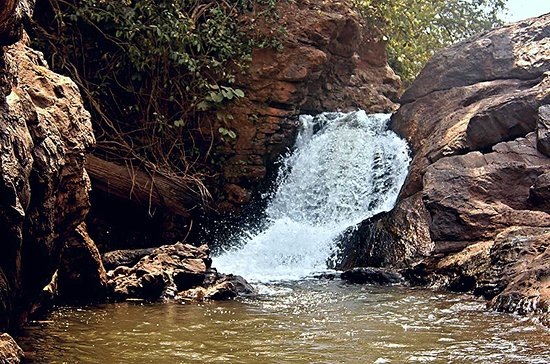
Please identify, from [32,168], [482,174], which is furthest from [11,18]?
[482,174]

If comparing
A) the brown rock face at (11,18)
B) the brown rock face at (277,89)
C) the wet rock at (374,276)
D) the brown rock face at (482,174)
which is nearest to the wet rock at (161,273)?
the wet rock at (374,276)

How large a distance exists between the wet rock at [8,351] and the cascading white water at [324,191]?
6.84 m

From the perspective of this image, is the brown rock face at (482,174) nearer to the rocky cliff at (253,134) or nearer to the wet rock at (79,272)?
the rocky cliff at (253,134)

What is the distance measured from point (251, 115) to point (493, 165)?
4.91 metres

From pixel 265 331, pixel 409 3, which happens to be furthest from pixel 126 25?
pixel 409 3

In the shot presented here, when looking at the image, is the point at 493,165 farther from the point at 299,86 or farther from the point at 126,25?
the point at 126,25

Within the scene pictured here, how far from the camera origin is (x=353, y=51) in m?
14.6

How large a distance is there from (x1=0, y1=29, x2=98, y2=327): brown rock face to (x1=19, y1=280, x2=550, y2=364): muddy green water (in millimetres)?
512

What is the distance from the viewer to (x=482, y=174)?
9219 mm

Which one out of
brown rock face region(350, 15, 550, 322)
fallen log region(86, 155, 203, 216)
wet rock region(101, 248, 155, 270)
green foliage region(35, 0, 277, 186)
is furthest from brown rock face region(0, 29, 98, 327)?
green foliage region(35, 0, 277, 186)

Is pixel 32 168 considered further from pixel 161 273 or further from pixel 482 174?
pixel 482 174

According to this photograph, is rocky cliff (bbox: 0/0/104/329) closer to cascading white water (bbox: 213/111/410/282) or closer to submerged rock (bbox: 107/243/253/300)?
submerged rock (bbox: 107/243/253/300)

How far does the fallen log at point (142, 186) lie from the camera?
9945 mm

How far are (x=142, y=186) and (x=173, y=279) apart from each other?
11.1 feet
